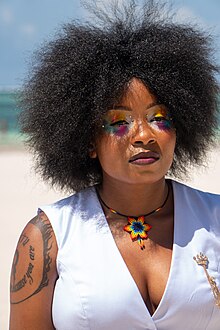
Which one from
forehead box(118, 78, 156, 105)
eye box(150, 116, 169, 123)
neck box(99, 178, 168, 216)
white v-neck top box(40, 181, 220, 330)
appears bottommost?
white v-neck top box(40, 181, 220, 330)

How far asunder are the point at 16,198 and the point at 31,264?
946 cm

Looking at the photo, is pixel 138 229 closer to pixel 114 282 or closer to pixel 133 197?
pixel 133 197

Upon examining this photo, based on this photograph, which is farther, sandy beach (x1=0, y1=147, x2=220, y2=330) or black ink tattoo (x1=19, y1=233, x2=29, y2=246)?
sandy beach (x1=0, y1=147, x2=220, y2=330)

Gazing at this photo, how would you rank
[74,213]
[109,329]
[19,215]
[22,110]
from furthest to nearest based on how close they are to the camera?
1. [19,215]
2. [22,110]
3. [74,213]
4. [109,329]

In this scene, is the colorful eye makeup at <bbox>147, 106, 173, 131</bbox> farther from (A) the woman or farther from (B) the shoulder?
(B) the shoulder

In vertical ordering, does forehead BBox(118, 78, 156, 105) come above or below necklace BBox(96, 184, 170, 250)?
above

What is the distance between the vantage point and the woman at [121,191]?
310 cm

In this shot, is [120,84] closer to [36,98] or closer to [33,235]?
[36,98]

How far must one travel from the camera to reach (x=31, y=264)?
3.21 metres

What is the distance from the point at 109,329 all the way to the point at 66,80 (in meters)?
0.99

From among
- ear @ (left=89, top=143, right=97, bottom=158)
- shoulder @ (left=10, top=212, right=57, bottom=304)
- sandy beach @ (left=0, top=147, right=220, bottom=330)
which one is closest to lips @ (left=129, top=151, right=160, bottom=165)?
ear @ (left=89, top=143, right=97, bottom=158)

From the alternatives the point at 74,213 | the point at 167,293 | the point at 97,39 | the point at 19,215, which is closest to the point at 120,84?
the point at 97,39

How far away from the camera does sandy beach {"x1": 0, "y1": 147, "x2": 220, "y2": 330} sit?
7.00 meters

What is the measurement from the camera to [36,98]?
3473mm
